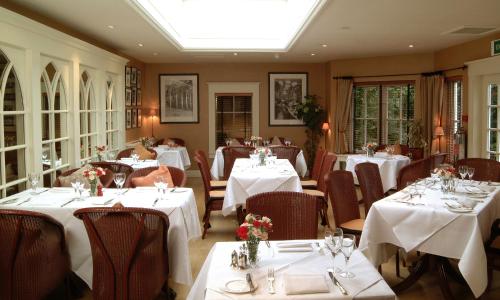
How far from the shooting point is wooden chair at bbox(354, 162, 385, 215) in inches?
207

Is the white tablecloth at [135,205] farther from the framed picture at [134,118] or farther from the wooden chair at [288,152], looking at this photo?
the framed picture at [134,118]

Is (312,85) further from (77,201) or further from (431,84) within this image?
(77,201)

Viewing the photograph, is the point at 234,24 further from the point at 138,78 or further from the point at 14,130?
the point at 14,130

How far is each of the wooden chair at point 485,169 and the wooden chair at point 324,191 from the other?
1678 mm

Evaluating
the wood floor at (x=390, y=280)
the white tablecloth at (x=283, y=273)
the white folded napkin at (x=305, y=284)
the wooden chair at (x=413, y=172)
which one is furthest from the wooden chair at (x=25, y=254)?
the wooden chair at (x=413, y=172)

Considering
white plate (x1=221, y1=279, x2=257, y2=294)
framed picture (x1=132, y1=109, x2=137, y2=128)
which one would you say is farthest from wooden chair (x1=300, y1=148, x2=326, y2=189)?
framed picture (x1=132, y1=109, x2=137, y2=128)

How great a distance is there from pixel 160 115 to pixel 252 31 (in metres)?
3.60

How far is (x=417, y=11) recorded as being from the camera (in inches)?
235

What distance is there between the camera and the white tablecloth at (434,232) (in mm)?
3506

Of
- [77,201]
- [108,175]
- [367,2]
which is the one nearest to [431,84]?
[367,2]

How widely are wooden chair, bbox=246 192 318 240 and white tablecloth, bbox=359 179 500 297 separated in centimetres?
87

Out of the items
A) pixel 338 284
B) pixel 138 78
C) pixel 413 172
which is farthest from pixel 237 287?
pixel 138 78

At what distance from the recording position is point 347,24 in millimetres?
6734

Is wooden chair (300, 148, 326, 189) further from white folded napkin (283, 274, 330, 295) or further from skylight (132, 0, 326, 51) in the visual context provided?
white folded napkin (283, 274, 330, 295)
